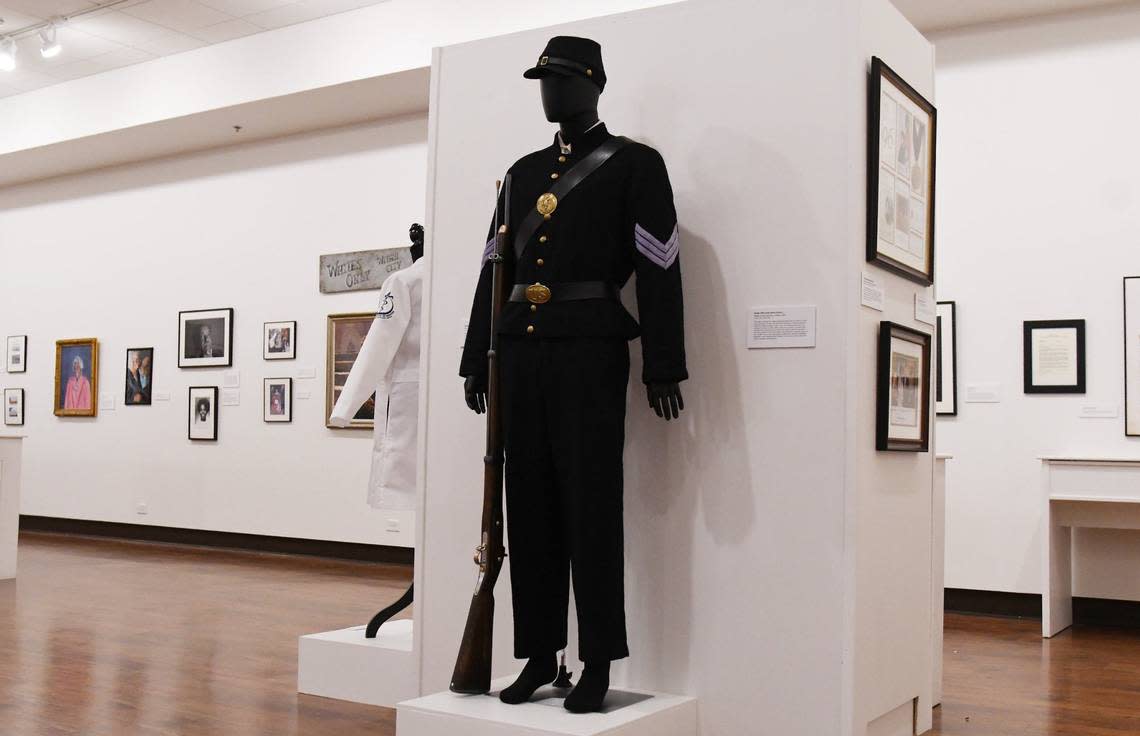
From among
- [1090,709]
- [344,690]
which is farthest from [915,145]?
[344,690]

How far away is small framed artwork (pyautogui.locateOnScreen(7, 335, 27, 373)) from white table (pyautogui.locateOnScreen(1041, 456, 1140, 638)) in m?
11.6

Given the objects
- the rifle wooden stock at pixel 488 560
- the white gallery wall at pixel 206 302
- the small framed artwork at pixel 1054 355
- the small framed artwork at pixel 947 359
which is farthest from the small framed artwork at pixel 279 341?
the rifle wooden stock at pixel 488 560

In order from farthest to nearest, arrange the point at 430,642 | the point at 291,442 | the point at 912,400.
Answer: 1. the point at 291,442
2. the point at 430,642
3. the point at 912,400

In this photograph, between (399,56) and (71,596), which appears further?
(399,56)

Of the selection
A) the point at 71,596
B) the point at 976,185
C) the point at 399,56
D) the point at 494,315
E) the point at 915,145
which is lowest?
the point at 71,596

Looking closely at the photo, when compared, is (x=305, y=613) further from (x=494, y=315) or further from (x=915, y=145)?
Result: (x=915, y=145)

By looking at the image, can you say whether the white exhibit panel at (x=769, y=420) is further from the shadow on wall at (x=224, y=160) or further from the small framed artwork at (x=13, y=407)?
the small framed artwork at (x=13, y=407)

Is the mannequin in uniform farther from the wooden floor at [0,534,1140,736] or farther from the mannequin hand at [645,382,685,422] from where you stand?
the wooden floor at [0,534,1140,736]

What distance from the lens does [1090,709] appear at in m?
4.89

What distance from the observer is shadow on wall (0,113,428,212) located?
35.3 ft

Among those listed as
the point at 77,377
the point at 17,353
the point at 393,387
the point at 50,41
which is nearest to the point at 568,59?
the point at 393,387

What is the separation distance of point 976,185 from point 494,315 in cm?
521

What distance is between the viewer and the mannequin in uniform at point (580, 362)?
3.68 m

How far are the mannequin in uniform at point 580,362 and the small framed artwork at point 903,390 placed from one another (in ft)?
2.55
